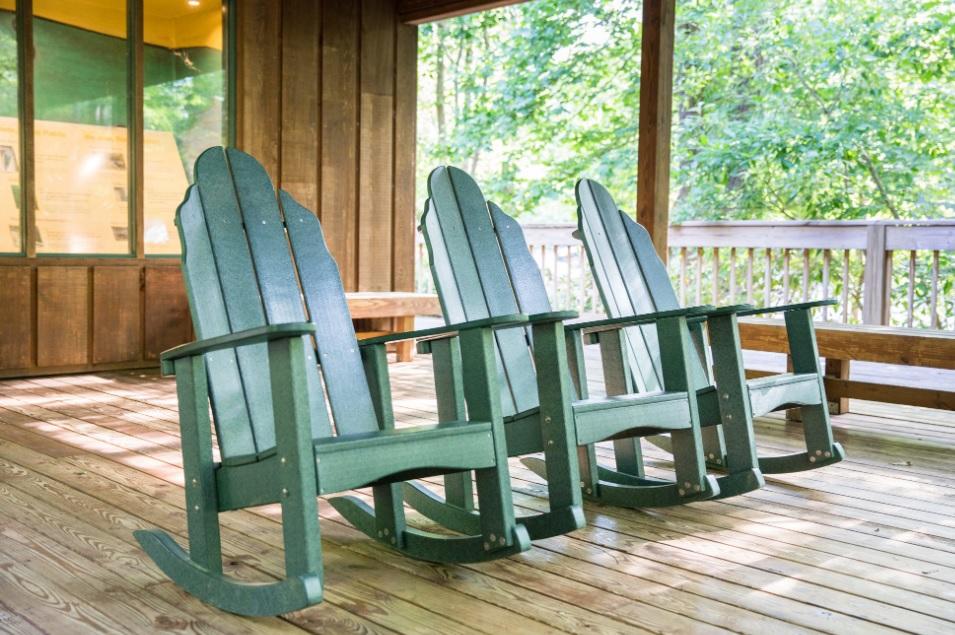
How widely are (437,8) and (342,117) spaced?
40.3 inches

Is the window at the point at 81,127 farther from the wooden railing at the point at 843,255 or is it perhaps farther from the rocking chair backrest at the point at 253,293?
the rocking chair backrest at the point at 253,293

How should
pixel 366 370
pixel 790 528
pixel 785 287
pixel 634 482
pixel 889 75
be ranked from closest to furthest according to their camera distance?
pixel 366 370 → pixel 790 528 → pixel 634 482 → pixel 785 287 → pixel 889 75

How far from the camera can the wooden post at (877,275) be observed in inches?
232

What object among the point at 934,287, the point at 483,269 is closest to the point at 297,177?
the point at 483,269

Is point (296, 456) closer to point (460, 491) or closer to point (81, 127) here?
point (460, 491)

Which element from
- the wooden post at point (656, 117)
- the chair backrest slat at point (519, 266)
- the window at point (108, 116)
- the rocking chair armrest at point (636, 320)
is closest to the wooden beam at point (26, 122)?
the window at point (108, 116)

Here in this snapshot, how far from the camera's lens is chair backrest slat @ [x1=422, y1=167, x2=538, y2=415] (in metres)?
2.83

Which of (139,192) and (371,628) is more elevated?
(139,192)

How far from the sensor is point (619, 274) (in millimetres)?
3438

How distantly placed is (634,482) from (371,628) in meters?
1.39

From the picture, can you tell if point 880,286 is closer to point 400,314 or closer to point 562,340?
point 400,314

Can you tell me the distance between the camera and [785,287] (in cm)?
572

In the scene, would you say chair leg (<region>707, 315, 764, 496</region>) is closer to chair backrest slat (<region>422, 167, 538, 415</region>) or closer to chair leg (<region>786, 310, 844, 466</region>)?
chair leg (<region>786, 310, 844, 466</region>)

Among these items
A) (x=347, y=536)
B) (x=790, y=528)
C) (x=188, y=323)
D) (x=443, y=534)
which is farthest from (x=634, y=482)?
(x=188, y=323)
